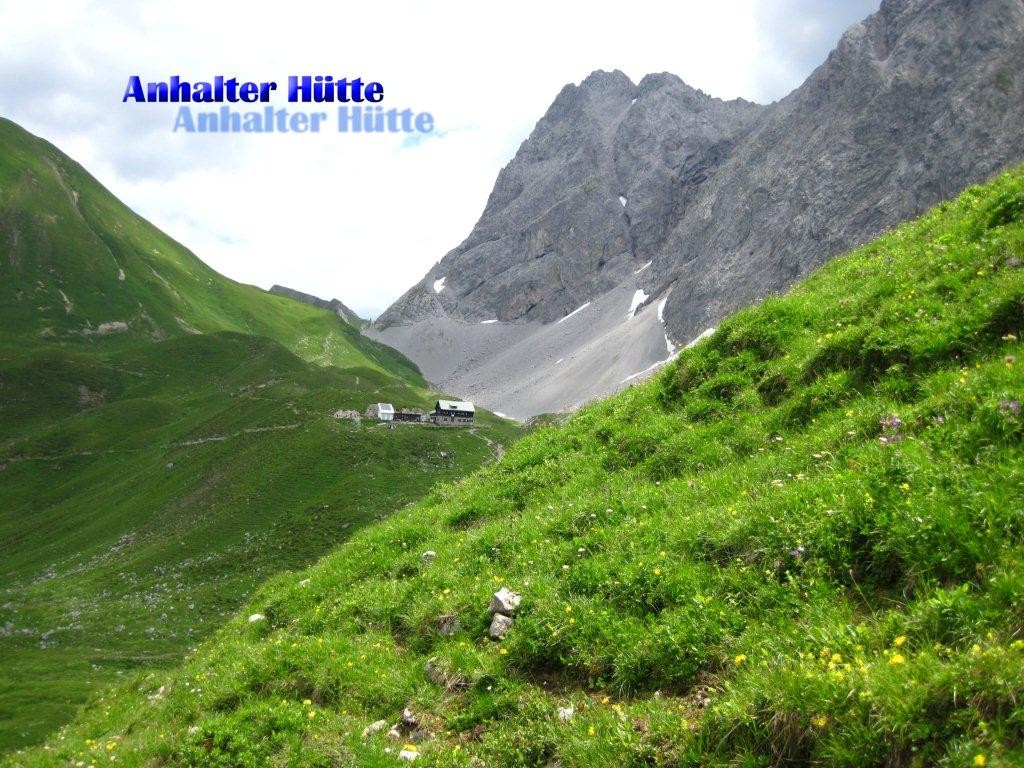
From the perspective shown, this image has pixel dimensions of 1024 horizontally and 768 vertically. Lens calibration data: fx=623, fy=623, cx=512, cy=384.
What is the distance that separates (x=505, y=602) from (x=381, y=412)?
151 meters

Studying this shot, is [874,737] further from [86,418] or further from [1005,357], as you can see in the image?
[86,418]

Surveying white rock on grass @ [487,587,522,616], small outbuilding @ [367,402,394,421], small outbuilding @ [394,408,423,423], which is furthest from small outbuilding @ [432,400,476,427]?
white rock on grass @ [487,587,522,616]

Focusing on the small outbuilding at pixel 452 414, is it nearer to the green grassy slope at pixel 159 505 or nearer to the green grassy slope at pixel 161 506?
the green grassy slope at pixel 159 505

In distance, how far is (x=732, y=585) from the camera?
26.6 feet

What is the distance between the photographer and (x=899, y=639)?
5859 millimetres

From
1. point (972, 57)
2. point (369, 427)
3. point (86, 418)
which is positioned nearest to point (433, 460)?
point (369, 427)

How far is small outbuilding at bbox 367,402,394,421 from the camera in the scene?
15650cm

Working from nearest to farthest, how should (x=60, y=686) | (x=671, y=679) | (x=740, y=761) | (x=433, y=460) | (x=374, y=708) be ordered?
(x=740, y=761) < (x=671, y=679) < (x=374, y=708) < (x=60, y=686) < (x=433, y=460)

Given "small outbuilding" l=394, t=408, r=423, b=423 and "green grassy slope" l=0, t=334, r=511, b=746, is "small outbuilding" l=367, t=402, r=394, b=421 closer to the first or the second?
"green grassy slope" l=0, t=334, r=511, b=746

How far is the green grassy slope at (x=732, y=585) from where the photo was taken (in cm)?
584

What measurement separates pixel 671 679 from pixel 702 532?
244 centimetres

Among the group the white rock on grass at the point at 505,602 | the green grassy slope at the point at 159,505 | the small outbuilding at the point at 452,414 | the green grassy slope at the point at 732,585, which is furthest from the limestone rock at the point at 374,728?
the small outbuilding at the point at 452,414

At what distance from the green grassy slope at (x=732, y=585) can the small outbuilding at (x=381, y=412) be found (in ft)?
465

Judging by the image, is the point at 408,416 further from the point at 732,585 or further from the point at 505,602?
the point at 732,585
